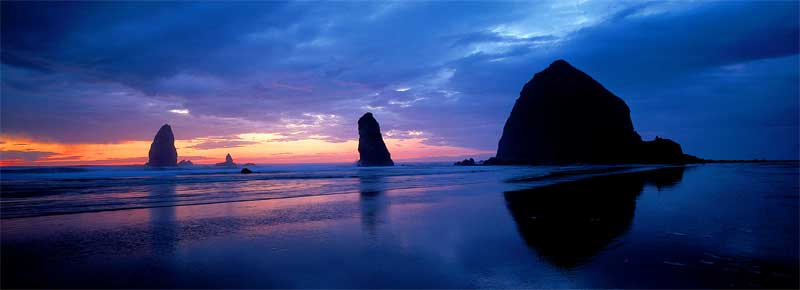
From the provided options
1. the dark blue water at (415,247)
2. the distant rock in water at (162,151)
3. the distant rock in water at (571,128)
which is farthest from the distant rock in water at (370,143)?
the dark blue water at (415,247)

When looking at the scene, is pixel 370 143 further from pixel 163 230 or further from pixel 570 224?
pixel 570 224

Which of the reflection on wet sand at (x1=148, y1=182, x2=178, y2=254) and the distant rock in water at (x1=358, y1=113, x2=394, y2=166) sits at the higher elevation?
the distant rock in water at (x1=358, y1=113, x2=394, y2=166)

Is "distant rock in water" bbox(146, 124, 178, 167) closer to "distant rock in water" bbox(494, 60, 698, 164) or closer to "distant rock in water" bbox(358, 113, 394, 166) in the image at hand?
"distant rock in water" bbox(358, 113, 394, 166)

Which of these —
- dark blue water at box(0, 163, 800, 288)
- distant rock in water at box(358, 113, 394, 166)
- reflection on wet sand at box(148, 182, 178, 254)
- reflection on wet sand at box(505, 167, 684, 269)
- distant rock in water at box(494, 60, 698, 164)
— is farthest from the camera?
distant rock in water at box(358, 113, 394, 166)

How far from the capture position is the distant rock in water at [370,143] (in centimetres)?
13312

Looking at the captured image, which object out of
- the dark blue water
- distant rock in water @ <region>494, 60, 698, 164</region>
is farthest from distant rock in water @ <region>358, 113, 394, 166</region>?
the dark blue water

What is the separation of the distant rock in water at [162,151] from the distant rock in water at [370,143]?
67.2 metres

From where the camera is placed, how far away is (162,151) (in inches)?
5300

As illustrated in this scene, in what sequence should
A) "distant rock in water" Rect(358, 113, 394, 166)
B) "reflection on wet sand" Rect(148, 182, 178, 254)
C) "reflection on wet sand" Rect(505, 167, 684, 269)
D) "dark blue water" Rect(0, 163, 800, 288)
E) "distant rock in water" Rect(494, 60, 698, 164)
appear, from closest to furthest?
"dark blue water" Rect(0, 163, 800, 288)
"reflection on wet sand" Rect(505, 167, 684, 269)
"reflection on wet sand" Rect(148, 182, 178, 254)
"distant rock in water" Rect(494, 60, 698, 164)
"distant rock in water" Rect(358, 113, 394, 166)

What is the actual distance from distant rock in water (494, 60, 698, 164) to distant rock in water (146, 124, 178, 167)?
370 feet

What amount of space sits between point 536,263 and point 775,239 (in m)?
5.95

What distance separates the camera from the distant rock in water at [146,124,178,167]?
134 m

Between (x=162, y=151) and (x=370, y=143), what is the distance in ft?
242

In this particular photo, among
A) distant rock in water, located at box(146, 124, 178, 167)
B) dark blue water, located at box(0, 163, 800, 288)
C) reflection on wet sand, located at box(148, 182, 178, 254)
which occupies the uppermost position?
distant rock in water, located at box(146, 124, 178, 167)
